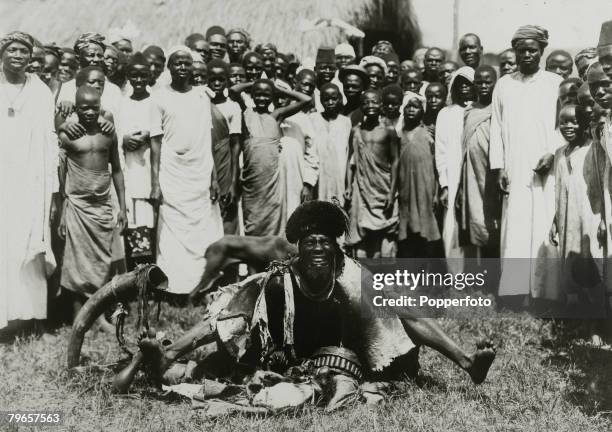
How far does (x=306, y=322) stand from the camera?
4195mm

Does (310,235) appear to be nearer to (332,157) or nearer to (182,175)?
(182,175)

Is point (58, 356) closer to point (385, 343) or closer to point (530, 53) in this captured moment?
point (385, 343)

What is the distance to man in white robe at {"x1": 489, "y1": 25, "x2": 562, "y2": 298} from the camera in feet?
19.5

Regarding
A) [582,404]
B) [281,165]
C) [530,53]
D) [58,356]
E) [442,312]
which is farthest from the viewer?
[281,165]

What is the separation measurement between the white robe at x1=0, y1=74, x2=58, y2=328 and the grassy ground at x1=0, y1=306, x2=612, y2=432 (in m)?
0.41

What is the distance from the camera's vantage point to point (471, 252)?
6.67 m

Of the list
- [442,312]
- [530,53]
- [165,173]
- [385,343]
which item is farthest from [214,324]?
[530,53]

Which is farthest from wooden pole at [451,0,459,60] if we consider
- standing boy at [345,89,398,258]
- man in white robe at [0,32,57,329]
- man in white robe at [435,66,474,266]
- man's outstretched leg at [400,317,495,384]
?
man's outstretched leg at [400,317,495,384]

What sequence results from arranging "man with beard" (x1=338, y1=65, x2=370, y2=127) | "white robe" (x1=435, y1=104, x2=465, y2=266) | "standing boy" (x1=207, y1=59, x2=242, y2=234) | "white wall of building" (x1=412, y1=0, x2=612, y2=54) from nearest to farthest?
"white wall of building" (x1=412, y1=0, x2=612, y2=54), "standing boy" (x1=207, y1=59, x2=242, y2=234), "white robe" (x1=435, y1=104, x2=465, y2=266), "man with beard" (x1=338, y1=65, x2=370, y2=127)

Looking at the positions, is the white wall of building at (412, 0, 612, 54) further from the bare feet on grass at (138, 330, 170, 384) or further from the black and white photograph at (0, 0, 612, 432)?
the bare feet on grass at (138, 330, 170, 384)

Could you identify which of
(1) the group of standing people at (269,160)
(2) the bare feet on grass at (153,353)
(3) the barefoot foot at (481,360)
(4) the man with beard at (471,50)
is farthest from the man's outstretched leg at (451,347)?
(4) the man with beard at (471,50)

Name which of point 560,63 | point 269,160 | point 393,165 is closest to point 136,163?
point 269,160

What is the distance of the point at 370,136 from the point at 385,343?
9.08ft

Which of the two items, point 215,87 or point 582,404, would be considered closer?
point 582,404
